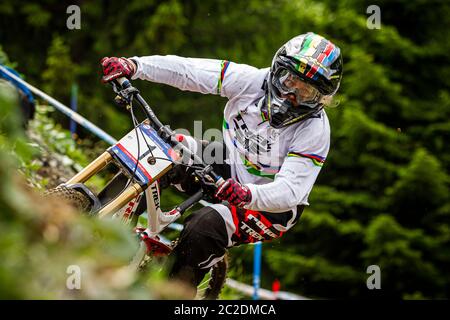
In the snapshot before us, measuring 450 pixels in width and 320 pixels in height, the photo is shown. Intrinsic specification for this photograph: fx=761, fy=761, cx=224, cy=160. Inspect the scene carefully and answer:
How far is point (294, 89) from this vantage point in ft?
16.9

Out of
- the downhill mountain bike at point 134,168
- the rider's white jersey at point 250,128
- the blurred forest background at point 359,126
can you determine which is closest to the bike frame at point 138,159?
the downhill mountain bike at point 134,168

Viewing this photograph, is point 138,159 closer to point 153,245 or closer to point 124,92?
point 124,92

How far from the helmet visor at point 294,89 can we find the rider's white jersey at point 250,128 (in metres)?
0.18

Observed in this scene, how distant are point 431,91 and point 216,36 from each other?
5.64m

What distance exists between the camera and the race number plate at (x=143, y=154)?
4.61 meters

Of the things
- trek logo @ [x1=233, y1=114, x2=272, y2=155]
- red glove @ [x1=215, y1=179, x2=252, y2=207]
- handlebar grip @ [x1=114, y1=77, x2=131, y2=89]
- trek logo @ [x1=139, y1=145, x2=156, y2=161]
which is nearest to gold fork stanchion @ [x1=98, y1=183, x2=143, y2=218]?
trek logo @ [x1=139, y1=145, x2=156, y2=161]

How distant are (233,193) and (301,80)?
105 centimetres

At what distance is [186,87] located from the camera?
5.46 meters

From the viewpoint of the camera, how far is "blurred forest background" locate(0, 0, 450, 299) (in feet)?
41.6

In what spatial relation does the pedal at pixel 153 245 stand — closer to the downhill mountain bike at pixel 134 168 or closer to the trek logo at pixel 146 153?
→ the downhill mountain bike at pixel 134 168
